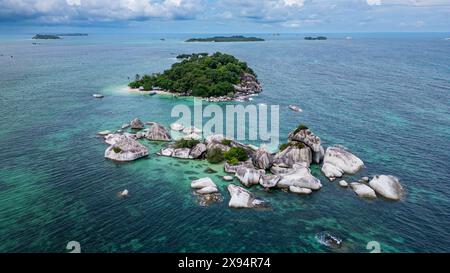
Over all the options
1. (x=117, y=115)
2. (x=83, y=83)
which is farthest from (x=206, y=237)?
(x=83, y=83)

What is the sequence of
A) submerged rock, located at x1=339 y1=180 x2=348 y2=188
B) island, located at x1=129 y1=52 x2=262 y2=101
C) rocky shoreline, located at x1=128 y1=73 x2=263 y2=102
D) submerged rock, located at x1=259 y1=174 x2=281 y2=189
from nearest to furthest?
submerged rock, located at x1=259 y1=174 x2=281 y2=189 < submerged rock, located at x1=339 y1=180 x2=348 y2=188 < rocky shoreline, located at x1=128 y1=73 x2=263 y2=102 < island, located at x1=129 y1=52 x2=262 y2=101

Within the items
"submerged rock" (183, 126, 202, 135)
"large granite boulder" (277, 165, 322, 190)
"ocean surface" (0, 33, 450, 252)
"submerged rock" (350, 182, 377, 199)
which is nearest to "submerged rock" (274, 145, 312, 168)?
"ocean surface" (0, 33, 450, 252)

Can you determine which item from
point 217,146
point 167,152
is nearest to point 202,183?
point 217,146

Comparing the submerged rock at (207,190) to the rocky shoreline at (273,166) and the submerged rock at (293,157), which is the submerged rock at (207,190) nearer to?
the rocky shoreline at (273,166)

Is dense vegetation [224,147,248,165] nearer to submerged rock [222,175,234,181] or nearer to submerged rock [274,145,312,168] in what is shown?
submerged rock [222,175,234,181]

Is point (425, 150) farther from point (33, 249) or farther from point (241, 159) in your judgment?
point (33, 249)

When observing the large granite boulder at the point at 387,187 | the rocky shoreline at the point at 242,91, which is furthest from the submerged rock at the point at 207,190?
the rocky shoreline at the point at 242,91
